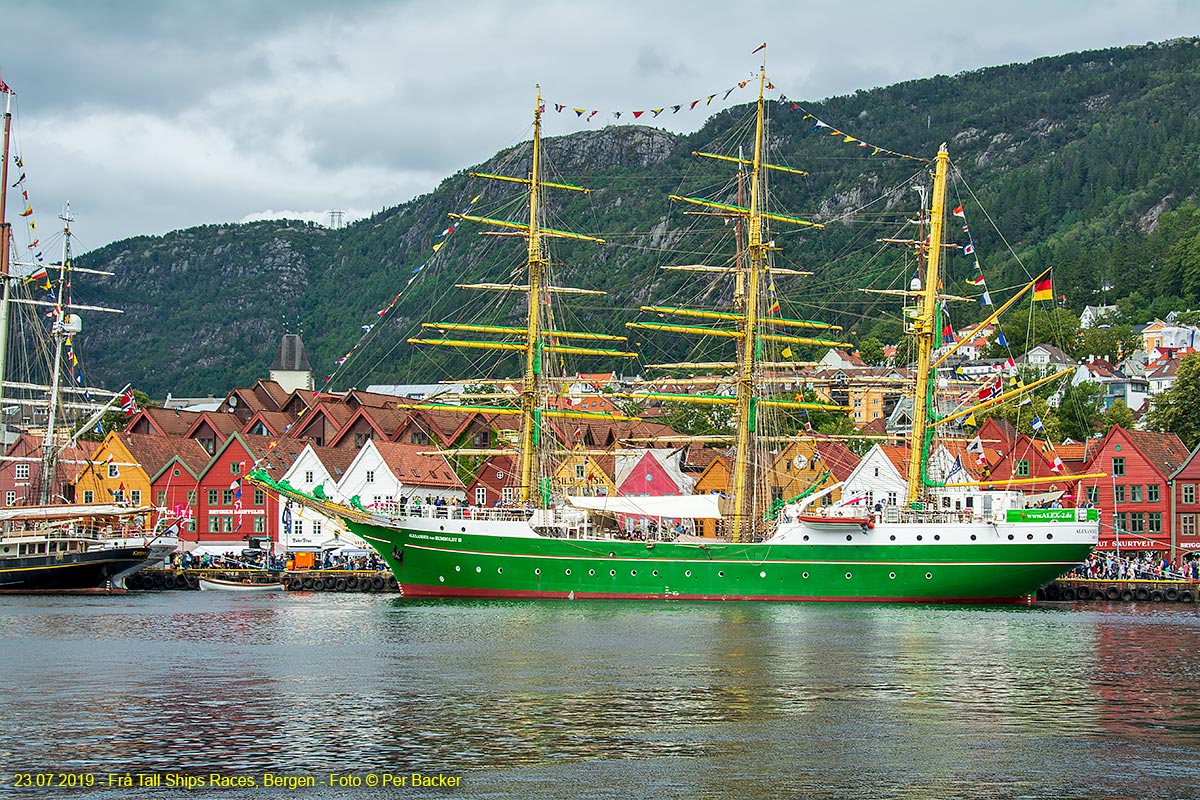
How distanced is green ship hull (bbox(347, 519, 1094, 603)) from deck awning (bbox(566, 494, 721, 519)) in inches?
97.6

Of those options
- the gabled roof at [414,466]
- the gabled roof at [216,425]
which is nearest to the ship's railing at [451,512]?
the gabled roof at [414,466]

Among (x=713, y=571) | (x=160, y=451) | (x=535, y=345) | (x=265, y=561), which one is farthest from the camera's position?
(x=160, y=451)

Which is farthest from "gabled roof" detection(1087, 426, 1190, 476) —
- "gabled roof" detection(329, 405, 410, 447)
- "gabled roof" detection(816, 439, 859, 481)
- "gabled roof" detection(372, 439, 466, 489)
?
"gabled roof" detection(329, 405, 410, 447)

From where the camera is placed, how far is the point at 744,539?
7525 cm

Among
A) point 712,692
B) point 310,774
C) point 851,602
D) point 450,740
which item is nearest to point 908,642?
point 712,692

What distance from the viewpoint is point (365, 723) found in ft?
106

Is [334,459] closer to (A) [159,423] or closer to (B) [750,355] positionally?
(A) [159,423]

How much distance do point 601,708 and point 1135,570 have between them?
5020 cm

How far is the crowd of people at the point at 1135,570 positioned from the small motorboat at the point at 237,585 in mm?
42935

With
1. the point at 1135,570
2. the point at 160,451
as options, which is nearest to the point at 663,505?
the point at 1135,570

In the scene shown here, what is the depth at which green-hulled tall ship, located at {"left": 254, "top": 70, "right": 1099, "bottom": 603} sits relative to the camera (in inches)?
2717

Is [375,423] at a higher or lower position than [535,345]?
lower

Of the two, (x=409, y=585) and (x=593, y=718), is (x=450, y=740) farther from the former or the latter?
(x=409, y=585)

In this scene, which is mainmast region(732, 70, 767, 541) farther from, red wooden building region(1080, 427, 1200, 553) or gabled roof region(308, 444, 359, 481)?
gabled roof region(308, 444, 359, 481)
